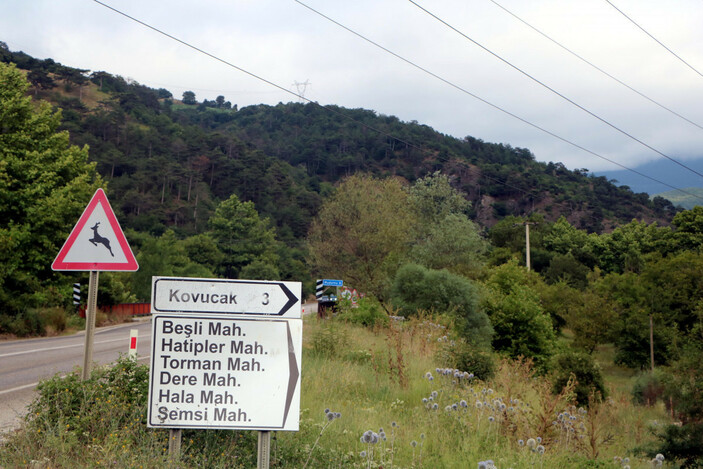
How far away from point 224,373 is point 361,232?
3582 centimetres

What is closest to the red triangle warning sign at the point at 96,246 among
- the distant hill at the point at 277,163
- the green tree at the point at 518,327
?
the green tree at the point at 518,327

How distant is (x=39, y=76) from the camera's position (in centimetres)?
11994

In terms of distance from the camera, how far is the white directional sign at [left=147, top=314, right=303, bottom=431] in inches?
179

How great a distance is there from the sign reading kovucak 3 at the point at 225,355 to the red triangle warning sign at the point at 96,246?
1.71 metres

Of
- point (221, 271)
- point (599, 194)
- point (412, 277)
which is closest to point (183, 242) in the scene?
point (221, 271)

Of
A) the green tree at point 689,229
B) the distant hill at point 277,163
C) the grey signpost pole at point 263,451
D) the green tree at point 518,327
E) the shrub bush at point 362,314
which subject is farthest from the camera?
the distant hill at point 277,163

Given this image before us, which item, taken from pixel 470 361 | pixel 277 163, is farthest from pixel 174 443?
pixel 277 163

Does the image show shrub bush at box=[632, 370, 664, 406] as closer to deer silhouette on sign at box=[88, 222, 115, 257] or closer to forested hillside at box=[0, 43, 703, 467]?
forested hillside at box=[0, 43, 703, 467]

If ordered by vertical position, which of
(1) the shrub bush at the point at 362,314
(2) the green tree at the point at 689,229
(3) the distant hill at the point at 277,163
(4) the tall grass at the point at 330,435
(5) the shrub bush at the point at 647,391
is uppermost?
(3) the distant hill at the point at 277,163

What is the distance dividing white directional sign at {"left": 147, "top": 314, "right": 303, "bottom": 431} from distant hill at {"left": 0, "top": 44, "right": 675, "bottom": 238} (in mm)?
65080

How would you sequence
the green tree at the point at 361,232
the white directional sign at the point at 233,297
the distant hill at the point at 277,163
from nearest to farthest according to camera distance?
the white directional sign at the point at 233,297
the green tree at the point at 361,232
the distant hill at the point at 277,163

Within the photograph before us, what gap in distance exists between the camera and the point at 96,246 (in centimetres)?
618

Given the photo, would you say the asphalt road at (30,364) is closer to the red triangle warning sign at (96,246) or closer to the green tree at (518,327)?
the red triangle warning sign at (96,246)

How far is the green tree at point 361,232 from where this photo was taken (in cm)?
3928
